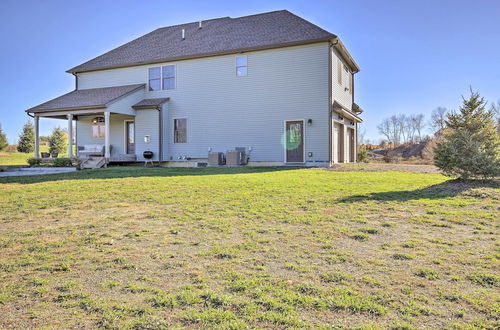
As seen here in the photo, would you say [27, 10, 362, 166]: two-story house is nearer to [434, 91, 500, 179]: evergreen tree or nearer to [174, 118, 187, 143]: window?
[174, 118, 187, 143]: window

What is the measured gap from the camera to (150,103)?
18.2 m

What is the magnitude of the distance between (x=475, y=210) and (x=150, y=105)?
50.5 ft

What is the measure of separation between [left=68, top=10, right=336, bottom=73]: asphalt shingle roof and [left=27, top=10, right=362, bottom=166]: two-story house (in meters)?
0.07

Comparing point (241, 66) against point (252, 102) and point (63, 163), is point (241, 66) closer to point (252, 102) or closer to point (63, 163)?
point (252, 102)

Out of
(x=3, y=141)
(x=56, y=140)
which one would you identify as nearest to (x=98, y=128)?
(x=56, y=140)

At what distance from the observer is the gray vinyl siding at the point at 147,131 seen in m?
18.2

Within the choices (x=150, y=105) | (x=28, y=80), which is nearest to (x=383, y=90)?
(x=150, y=105)

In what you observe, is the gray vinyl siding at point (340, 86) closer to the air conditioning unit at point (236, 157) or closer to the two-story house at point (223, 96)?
the two-story house at point (223, 96)

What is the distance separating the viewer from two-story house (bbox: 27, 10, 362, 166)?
15.5 metres

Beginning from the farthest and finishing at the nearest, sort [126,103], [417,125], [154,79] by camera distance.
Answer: [417,125] → [154,79] → [126,103]

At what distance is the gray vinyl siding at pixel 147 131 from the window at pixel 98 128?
8.64 feet

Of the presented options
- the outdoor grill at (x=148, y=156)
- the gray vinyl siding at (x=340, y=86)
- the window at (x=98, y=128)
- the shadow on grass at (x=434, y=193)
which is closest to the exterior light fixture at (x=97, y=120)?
the window at (x=98, y=128)

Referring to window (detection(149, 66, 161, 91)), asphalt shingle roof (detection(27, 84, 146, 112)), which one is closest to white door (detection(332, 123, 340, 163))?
window (detection(149, 66, 161, 91))

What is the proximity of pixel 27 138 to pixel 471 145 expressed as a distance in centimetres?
3406
